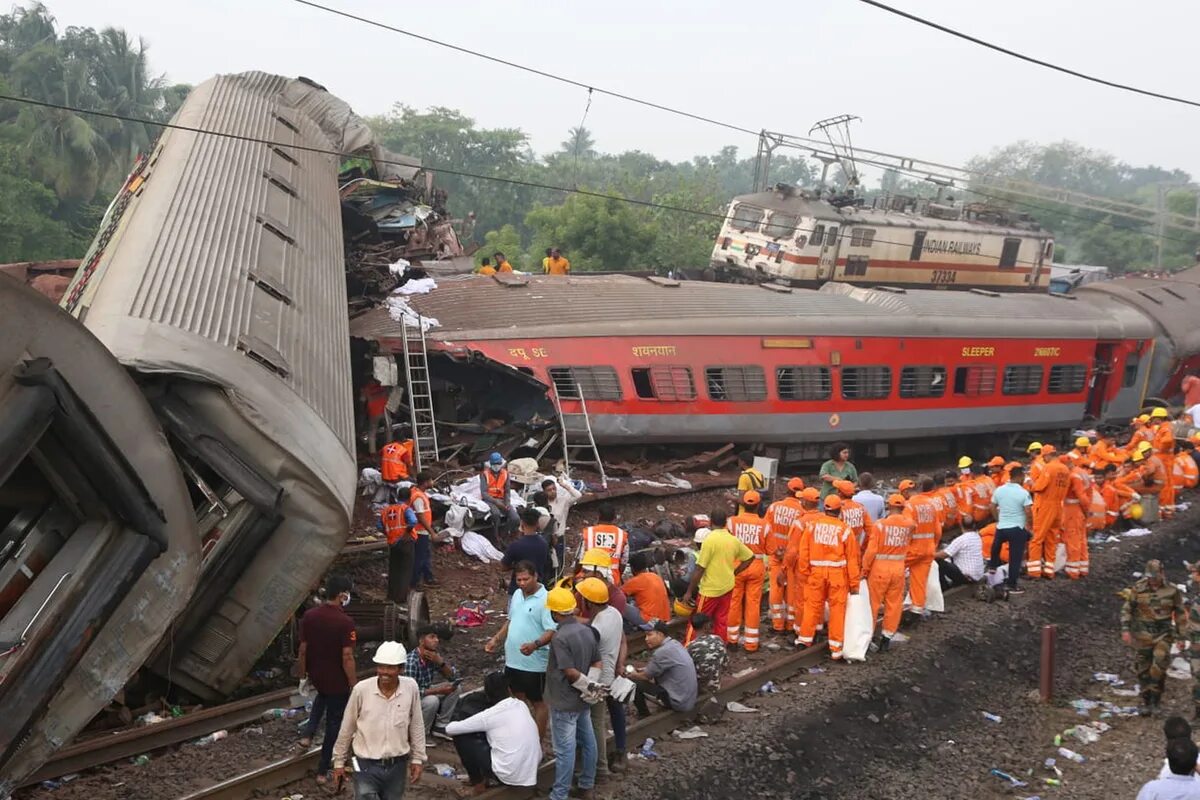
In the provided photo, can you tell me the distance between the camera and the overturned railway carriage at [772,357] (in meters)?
17.0

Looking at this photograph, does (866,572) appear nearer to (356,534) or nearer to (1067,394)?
(356,534)

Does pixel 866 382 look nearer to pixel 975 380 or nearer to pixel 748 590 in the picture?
pixel 975 380

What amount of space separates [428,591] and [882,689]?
181 inches

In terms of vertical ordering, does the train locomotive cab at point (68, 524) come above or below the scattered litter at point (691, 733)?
above

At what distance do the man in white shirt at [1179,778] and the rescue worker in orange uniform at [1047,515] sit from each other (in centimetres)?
757

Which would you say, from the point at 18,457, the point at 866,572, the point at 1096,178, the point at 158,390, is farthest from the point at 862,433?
the point at 1096,178

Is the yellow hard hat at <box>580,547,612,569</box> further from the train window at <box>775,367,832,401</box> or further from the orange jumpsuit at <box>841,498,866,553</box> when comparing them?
the train window at <box>775,367,832,401</box>

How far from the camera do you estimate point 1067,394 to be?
23.6 m

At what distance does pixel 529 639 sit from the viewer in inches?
306

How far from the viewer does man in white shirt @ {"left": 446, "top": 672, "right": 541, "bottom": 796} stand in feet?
23.9

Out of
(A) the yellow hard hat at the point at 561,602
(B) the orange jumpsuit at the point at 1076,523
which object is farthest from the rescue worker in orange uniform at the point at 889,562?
(A) the yellow hard hat at the point at 561,602

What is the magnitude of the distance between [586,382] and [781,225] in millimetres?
10079

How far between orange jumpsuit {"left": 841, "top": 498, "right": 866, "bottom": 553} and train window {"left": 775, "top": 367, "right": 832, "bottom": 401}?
7450 millimetres

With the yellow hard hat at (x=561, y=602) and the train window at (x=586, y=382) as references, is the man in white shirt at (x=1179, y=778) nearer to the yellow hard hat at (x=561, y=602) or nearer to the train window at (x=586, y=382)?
the yellow hard hat at (x=561, y=602)
